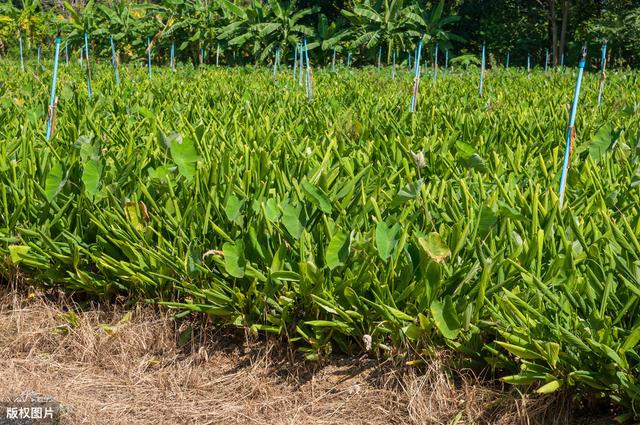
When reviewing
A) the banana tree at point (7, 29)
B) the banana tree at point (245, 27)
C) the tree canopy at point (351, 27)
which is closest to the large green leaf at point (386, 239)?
the tree canopy at point (351, 27)

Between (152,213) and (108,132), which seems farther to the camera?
(108,132)

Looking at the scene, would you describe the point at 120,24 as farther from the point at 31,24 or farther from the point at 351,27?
the point at 351,27

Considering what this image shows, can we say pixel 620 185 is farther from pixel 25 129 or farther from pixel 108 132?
pixel 25 129

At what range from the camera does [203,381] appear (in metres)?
2.16

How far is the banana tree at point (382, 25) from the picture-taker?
16.4 m

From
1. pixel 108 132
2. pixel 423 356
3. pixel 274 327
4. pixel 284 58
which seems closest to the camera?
pixel 423 356

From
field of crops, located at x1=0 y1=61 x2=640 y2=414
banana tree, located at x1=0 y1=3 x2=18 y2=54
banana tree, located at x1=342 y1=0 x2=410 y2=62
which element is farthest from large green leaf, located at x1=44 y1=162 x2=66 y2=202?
banana tree, located at x1=0 y1=3 x2=18 y2=54

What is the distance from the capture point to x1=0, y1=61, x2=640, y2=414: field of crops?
1803mm

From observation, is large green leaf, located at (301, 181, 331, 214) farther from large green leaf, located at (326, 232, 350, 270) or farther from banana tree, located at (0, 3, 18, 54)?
banana tree, located at (0, 3, 18, 54)

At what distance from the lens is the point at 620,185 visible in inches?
100

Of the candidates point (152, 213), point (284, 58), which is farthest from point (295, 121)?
point (284, 58)

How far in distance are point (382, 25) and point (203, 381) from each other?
1508cm

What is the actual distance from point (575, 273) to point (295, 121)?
222cm

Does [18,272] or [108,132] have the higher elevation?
[108,132]
